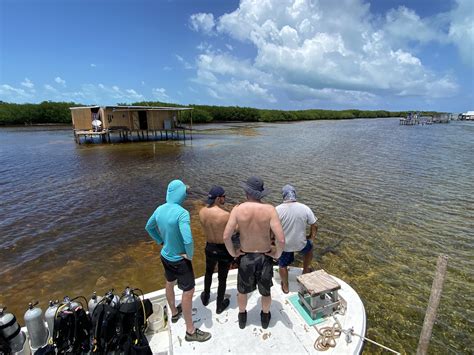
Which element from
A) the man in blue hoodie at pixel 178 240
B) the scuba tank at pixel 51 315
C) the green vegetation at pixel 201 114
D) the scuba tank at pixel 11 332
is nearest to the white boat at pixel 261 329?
the scuba tank at pixel 11 332

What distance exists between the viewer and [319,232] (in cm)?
887

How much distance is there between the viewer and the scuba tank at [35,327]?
3.71m

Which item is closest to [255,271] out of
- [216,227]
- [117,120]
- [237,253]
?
[237,253]

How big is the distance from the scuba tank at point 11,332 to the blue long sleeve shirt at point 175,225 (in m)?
2.08

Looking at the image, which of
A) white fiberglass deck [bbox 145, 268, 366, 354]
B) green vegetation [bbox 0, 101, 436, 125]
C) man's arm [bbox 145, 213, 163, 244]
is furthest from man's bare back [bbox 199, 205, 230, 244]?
green vegetation [bbox 0, 101, 436, 125]

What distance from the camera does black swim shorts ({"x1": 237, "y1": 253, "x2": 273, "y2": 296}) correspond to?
3.77 meters

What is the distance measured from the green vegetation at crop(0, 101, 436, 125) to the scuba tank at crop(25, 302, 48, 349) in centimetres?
3528

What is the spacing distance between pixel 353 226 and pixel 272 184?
6.09 metres

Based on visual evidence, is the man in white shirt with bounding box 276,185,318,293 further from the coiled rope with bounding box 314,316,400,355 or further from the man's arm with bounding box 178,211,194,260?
the man's arm with bounding box 178,211,194,260

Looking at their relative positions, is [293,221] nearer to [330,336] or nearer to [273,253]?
[273,253]

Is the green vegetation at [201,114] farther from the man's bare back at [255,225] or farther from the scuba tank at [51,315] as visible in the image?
the man's bare back at [255,225]

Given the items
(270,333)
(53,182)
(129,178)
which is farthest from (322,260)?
(53,182)

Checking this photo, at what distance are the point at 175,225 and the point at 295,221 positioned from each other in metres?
2.12

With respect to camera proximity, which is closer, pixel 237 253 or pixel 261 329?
pixel 237 253
